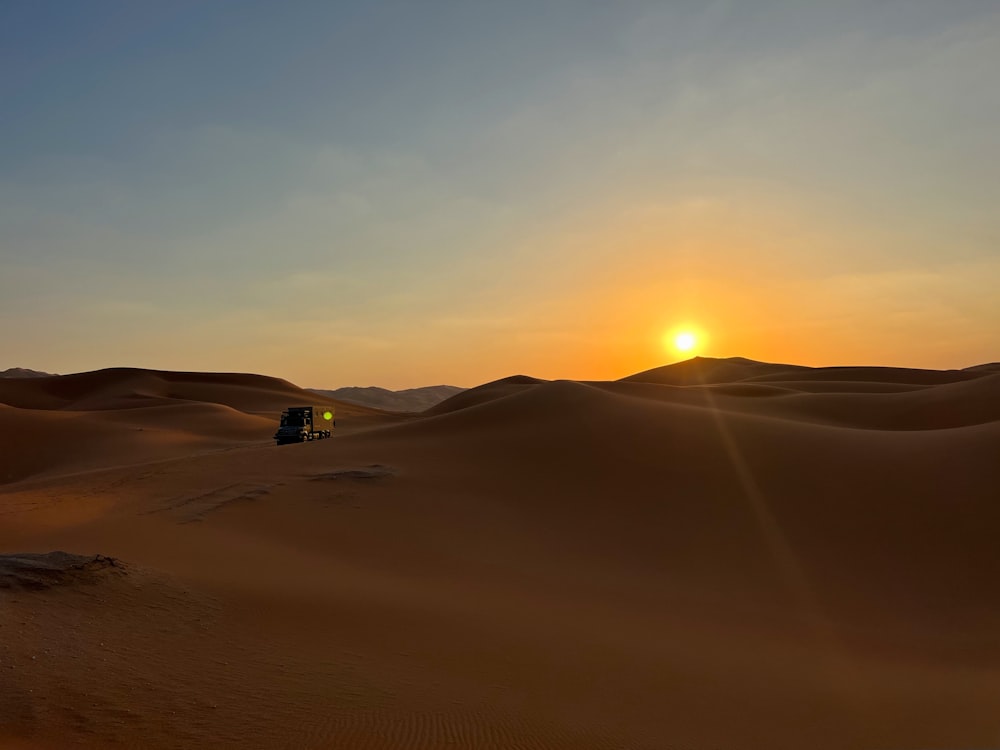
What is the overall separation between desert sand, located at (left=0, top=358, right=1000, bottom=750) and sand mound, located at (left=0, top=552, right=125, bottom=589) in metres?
0.04

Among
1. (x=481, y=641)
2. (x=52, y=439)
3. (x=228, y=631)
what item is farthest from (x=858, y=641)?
(x=52, y=439)

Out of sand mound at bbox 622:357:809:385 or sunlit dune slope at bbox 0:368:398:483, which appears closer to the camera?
sunlit dune slope at bbox 0:368:398:483

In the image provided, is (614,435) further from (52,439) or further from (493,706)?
(52,439)

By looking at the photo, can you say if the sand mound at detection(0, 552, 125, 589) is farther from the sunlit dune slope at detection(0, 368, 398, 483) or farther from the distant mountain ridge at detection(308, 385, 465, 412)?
the distant mountain ridge at detection(308, 385, 465, 412)

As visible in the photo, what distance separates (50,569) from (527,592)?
6.05 m

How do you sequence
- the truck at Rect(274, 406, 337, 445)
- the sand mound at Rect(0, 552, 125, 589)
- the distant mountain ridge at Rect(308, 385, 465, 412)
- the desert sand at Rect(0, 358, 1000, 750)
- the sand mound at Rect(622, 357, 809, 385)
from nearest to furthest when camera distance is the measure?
the desert sand at Rect(0, 358, 1000, 750), the sand mound at Rect(0, 552, 125, 589), the truck at Rect(274, 406, 337, 445), the sand mound at Rect(622, 357, 809, 385), the distant mountain ridge at Rect(308, 385, 465, 412)

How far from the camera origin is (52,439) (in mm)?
32688

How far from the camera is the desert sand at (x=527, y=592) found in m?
6.43

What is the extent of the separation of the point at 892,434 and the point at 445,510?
41.7 feet

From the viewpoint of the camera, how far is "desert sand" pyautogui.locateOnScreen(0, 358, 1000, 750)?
6430mm

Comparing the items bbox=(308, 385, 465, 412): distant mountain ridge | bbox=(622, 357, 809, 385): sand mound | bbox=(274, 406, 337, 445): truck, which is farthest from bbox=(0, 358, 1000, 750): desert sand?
bbox=(308, 385, 465, 412): distant mountain ridge

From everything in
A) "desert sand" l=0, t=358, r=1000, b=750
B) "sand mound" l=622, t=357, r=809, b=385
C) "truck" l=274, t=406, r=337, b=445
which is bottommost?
"desert sand" l=0, t=358, r=1000, b=750

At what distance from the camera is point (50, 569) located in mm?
8406

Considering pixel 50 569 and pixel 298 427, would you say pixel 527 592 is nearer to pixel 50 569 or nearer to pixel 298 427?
pixel 50 569
